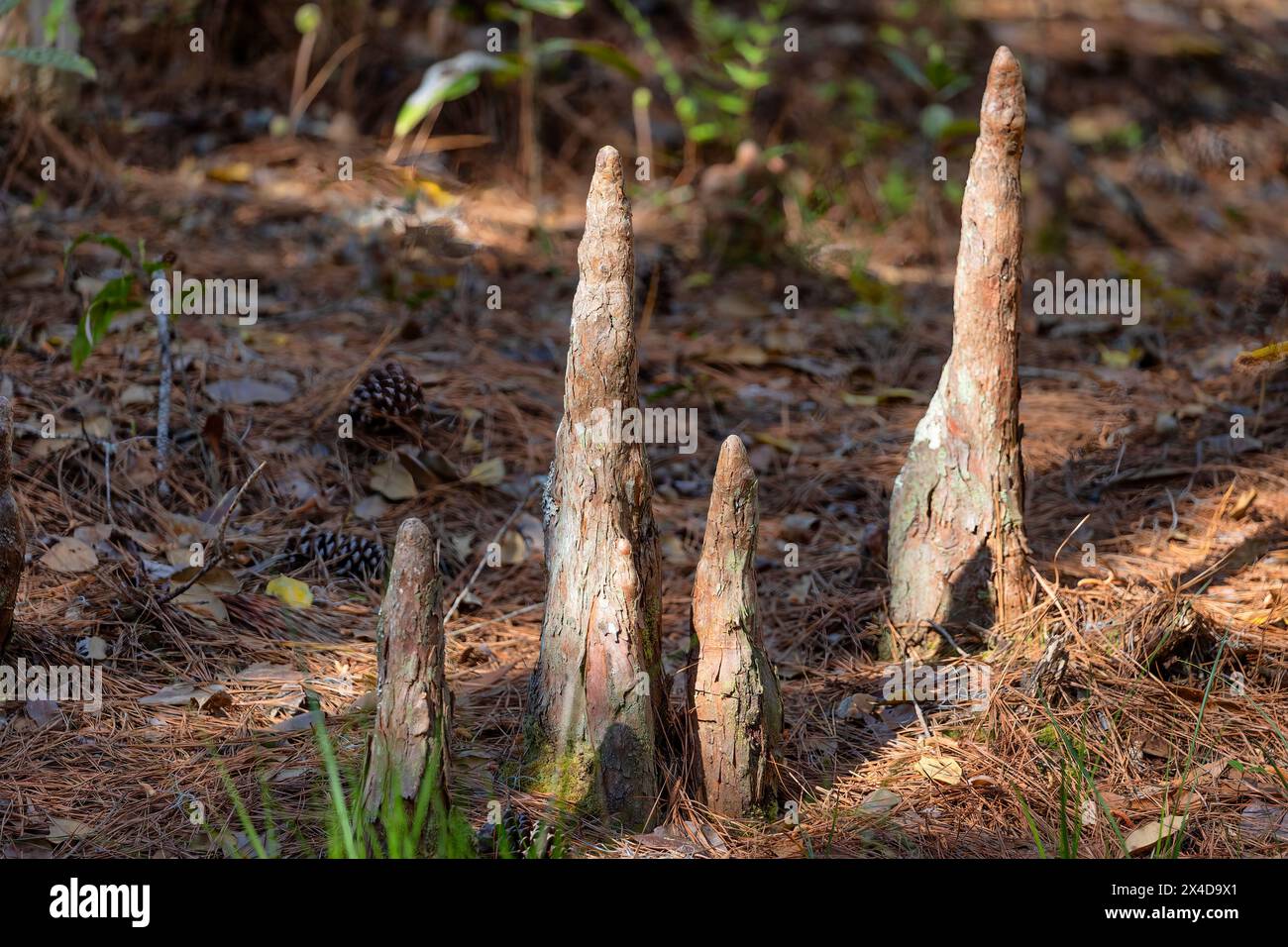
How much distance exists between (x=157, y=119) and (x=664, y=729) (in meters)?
5.34

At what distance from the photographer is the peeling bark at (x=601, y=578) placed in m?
2.36

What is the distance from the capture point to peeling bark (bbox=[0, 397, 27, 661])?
8.86ft

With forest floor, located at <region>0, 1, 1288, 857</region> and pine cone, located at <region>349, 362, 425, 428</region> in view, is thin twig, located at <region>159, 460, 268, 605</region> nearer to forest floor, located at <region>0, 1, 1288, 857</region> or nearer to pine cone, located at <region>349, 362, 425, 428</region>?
forest floor, located at <region>0, 1, 1288, 857</region>

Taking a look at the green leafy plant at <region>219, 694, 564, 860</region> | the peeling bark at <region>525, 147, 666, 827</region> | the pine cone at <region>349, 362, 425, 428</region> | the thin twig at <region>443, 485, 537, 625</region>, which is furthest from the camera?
the pine cone at <region>349, 362, 425, 428</region>

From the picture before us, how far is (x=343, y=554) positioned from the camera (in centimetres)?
350

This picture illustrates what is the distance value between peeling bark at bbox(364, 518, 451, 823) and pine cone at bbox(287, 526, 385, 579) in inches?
54.0

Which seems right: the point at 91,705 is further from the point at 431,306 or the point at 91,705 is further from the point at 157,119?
the point at 157,119

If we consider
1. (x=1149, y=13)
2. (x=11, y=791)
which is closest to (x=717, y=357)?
(x=11, y=791)

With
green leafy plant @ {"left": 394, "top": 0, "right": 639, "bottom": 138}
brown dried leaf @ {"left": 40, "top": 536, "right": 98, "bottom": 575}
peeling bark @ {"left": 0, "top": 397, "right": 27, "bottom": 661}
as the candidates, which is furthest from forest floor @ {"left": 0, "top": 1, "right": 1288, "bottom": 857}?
green leafy plant @ {"left": 394, "top": 0, "right": 639, "bottom": 138}

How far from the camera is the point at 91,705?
278 cm

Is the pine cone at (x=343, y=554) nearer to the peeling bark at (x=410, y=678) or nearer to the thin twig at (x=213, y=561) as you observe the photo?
the thin twig at (x=213, y=561)

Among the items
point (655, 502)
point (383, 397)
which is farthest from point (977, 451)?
point (383, 397)

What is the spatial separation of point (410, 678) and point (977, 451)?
5.10 ft

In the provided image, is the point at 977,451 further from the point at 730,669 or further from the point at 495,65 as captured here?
the point at 495,65
